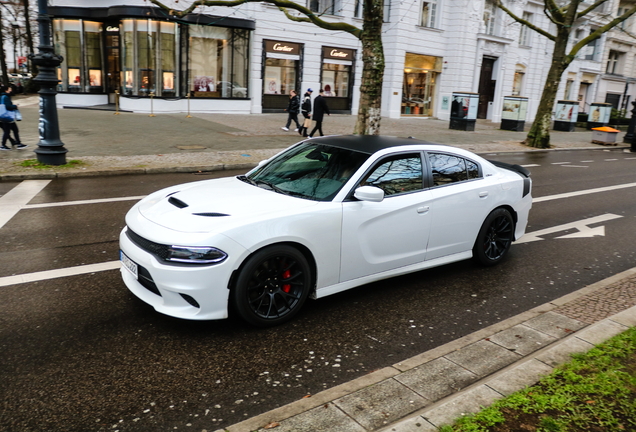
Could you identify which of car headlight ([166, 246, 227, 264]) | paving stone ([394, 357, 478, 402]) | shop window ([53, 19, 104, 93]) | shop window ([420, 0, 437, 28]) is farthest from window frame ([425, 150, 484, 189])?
shop window ([420, 0, 437, 28])

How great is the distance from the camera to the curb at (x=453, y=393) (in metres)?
Answer: 2.99

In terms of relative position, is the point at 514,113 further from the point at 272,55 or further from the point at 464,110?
the point at 272,55

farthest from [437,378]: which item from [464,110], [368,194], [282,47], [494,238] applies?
[282,47]

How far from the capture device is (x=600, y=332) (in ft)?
13.8

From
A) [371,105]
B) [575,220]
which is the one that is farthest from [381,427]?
[371,105]

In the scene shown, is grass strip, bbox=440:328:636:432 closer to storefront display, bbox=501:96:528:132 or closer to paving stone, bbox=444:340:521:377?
paving stone, bbox=444:340:521:377

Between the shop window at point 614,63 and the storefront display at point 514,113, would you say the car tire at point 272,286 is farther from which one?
the shop window at point 614,63

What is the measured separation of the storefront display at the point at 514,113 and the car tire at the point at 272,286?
1062 inches

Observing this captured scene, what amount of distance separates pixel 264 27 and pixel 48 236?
22.8 m

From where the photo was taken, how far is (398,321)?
15.6 feet

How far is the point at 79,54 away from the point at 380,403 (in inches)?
1082

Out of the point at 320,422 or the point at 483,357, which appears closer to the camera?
the point at 320,422

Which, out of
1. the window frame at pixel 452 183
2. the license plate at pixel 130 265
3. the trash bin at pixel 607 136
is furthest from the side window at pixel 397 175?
the trash bin at pixel 607 136

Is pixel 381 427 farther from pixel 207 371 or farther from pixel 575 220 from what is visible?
pixel 575 220
